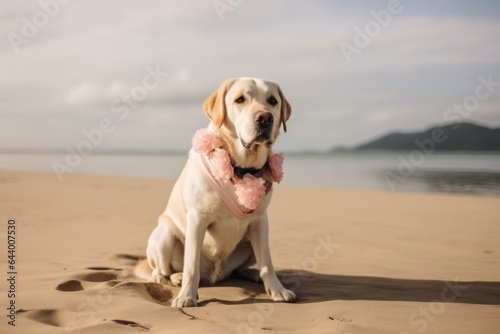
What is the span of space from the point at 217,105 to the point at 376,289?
2066 millimetres

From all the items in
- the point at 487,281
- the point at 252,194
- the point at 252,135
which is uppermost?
the point at 252,135

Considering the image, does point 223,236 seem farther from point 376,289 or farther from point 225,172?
point 376,289

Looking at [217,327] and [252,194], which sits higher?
[252,194]

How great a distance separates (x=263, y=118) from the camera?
3484 mm

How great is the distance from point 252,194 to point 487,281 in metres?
2.52

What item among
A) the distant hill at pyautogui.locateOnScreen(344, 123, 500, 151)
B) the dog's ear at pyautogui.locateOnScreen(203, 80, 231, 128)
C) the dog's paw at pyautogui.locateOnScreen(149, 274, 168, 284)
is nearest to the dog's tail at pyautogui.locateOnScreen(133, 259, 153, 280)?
the dog's paw at pyautogui.locateOnScreen(149, 274, 168, 284)

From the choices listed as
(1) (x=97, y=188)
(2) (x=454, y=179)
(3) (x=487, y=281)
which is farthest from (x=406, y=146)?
(3) (x=487, y=281)

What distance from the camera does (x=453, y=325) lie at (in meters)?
3.18

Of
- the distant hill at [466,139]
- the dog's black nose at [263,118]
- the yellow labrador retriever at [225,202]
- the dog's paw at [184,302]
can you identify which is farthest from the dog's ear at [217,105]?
the distant hill at [466,139]

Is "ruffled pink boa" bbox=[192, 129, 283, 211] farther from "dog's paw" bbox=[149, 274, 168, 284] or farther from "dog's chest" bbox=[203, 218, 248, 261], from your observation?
"dog's paw" bbox=[149, 274, 168, 284]

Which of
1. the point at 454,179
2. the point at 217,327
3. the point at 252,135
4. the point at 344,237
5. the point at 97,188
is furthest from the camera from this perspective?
the point at 454,179

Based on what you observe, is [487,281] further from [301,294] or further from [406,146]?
[406,146]

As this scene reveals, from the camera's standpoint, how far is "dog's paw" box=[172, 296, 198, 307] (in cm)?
353

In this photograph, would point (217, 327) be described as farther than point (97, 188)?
No
